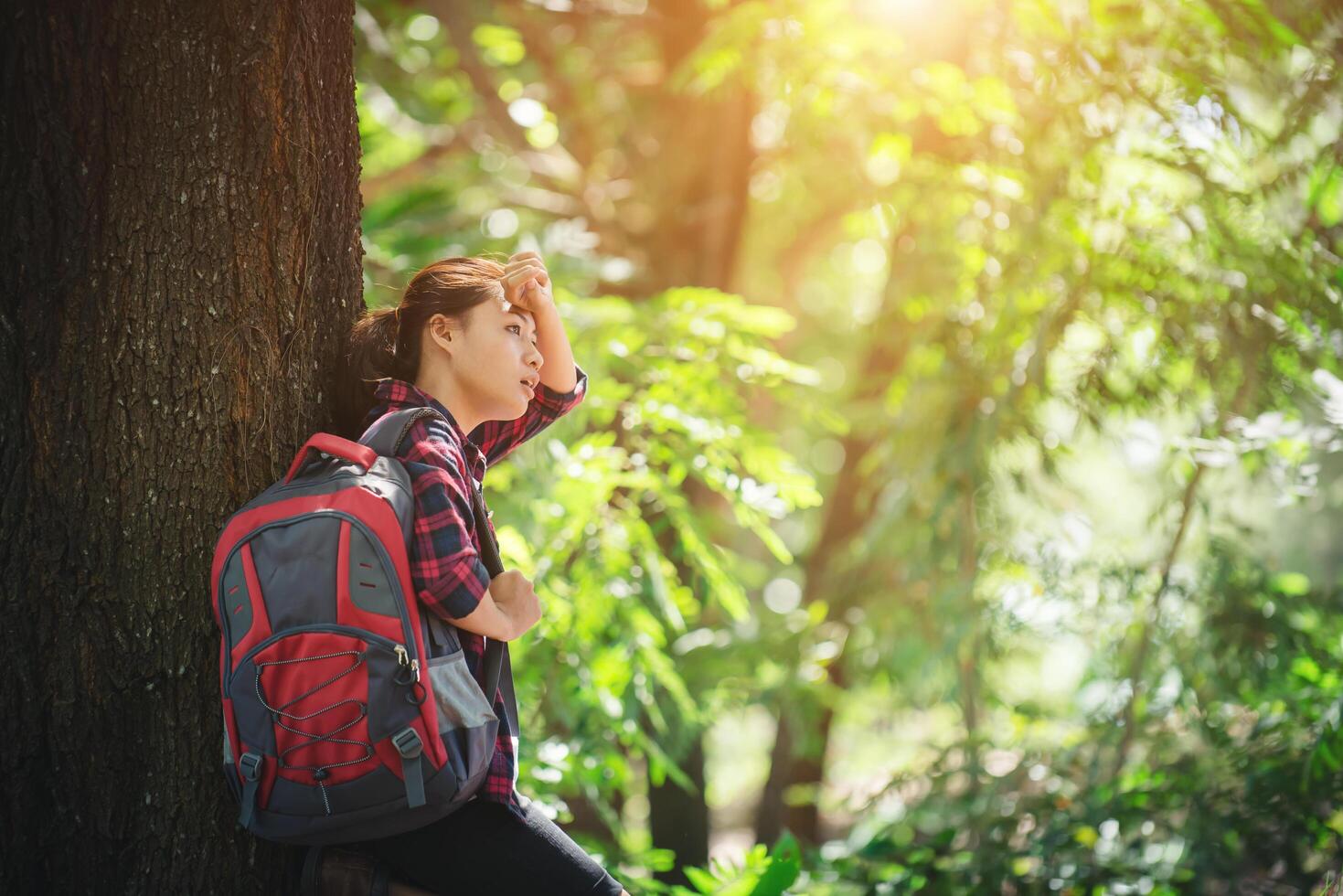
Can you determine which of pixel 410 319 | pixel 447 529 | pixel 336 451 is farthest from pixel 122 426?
pixel 447 529

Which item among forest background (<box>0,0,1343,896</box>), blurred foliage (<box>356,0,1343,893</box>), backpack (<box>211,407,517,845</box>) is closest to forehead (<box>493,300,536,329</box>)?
forest background (<box>0,0,1343,896</box>)

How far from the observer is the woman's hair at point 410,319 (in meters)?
1.95

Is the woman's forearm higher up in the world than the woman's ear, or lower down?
lower down

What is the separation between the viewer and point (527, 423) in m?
2.25

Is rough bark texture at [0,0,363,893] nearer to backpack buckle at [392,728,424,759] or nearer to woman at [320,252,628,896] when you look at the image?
woman at [320,252,628,896]

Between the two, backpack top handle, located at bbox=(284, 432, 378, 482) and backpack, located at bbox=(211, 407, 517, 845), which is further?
backpack top handle, located at bbox=(284, 432, 378, 482)

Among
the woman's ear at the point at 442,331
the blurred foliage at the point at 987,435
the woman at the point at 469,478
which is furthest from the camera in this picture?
the blurred foliage at the point at 987,435

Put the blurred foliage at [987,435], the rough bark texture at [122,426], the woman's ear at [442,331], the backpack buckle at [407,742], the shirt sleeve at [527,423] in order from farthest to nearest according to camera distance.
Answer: the blurred foliage at [987,435] → the shirt sleeve at [527,423] → the woman's ear at [442,331] → the rough bark texture at [122,426] → the backpack buckle at [407,742]

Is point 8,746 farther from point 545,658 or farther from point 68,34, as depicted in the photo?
point 545,658

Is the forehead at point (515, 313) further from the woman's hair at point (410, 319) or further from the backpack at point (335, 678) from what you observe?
the backpack at point (335, 678)

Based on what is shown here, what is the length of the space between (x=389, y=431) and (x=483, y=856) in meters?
0.74

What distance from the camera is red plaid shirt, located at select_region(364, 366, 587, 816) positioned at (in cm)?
163

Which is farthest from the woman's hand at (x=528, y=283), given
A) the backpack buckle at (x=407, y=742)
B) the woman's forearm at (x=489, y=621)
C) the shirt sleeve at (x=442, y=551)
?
the backpack buckle at (x=407, y=742)

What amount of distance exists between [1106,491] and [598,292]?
15.3 feet
